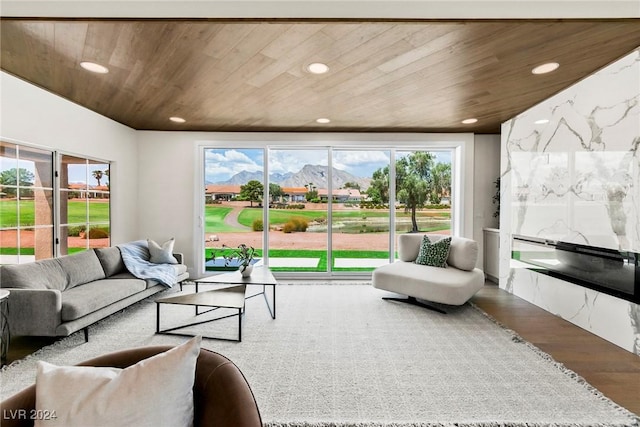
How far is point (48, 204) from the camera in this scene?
3.35 metres

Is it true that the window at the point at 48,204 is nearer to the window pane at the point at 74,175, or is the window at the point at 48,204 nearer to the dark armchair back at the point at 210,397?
the window pane at the point at 74,175

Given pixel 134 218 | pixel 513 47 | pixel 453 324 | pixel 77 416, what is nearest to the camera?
pixel 77 416

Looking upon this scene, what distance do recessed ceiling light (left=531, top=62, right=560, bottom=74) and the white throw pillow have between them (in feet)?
11.0

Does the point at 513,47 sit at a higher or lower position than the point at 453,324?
higher

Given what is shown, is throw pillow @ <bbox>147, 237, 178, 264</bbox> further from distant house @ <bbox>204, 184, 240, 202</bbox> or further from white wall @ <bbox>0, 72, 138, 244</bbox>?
distant house @ <bbox>204, 184, 240, 202</bbox>

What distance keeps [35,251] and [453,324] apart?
4.42 m

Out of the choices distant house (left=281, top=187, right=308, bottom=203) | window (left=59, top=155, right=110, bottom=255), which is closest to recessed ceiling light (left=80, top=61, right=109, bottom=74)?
window (left=59, top=155, right=110, bottom=255)

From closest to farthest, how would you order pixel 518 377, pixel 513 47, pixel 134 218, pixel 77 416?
pixel 77 416
pixel 518 377
pixel 513 47
pixel 134 218

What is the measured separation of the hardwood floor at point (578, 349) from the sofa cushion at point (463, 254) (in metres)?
0.48

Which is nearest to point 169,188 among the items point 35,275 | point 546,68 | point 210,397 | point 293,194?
point 293,194

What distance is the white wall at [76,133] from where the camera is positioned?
112 inches

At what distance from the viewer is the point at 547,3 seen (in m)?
1.94

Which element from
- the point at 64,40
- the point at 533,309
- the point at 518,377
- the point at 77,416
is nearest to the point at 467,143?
the point at 533,309

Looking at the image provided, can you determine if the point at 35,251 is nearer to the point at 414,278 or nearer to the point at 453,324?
the point at 414,278
